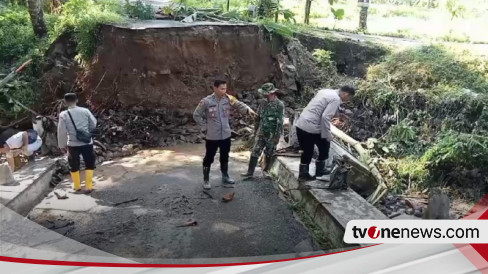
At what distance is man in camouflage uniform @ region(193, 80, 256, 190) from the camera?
1470mm

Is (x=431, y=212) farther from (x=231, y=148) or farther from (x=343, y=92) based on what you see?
(x=231, y=148)

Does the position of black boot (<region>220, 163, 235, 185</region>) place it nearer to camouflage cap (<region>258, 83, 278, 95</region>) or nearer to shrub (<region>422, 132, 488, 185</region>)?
camouflage cap (<region>258, 83, 278, 95</region>)

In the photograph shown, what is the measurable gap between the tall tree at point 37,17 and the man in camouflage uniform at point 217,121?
53cm

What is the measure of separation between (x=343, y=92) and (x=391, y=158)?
295 millimetres

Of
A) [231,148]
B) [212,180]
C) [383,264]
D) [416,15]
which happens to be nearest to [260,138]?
[231,148]

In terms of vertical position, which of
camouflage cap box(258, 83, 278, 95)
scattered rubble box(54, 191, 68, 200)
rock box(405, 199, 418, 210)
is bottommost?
rock box(405, 199, 418, 210)

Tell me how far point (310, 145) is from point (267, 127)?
0.78 feet

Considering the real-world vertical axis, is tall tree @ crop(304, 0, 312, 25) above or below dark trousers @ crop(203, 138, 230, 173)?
above

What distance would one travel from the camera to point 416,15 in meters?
1.72

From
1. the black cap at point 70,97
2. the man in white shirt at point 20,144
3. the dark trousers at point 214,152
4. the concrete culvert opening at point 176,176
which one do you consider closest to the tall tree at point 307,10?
the concrete culvert opening at point 176,176

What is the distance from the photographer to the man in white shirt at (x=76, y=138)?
1140mm

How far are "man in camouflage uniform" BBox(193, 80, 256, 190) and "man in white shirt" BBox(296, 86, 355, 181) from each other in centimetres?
26

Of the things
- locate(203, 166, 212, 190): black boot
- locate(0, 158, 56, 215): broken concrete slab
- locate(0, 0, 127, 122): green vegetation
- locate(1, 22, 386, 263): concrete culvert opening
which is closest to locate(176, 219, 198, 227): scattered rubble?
locate(1, 22, 386, 263): concrete culvert opening

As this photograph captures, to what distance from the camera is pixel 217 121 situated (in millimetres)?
1541
